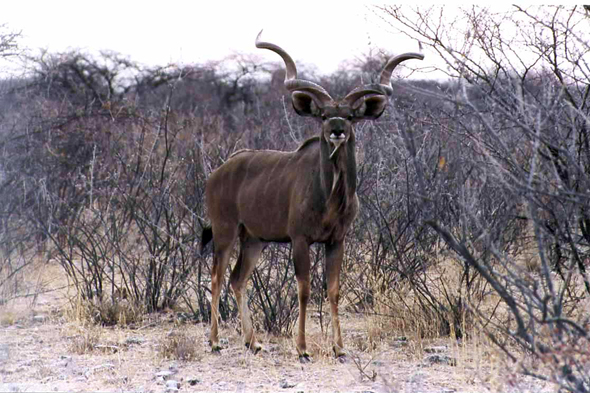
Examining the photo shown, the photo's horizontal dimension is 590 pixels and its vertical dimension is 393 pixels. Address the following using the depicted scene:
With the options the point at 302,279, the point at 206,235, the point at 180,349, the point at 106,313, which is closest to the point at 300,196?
the point at 302,279

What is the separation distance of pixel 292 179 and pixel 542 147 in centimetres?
166

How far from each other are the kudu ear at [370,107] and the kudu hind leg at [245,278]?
1.32 metres

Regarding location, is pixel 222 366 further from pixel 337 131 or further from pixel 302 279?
pixel 337 131

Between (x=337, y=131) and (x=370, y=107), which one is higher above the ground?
(x=370, y=107)

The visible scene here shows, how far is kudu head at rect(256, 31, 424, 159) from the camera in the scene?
502cm

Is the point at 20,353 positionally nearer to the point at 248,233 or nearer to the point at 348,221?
the point at 248,233

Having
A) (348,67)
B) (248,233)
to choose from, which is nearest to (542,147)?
(248,233)

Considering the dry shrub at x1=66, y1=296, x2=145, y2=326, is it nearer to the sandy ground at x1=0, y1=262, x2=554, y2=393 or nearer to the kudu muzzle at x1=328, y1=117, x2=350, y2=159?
the sandy ground at x1=0, y1=262, x2=554, y2=393

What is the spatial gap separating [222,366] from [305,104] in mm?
1771

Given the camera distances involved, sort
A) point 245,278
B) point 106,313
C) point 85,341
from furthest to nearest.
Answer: point 106,313 < point 245,278 < point 85,341

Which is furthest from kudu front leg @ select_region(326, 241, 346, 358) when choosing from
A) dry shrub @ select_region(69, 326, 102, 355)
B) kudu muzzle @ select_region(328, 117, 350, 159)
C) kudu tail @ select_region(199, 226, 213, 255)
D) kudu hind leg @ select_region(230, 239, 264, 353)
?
dry shrub @ select_region(69, 326, 102, 355)

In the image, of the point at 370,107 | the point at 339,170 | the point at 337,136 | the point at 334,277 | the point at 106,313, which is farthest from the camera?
the point at 106,313

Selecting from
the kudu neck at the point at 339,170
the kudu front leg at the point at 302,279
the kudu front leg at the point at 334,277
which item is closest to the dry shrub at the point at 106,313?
the kudu front leg at the point at 302,279

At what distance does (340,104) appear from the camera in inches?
204
